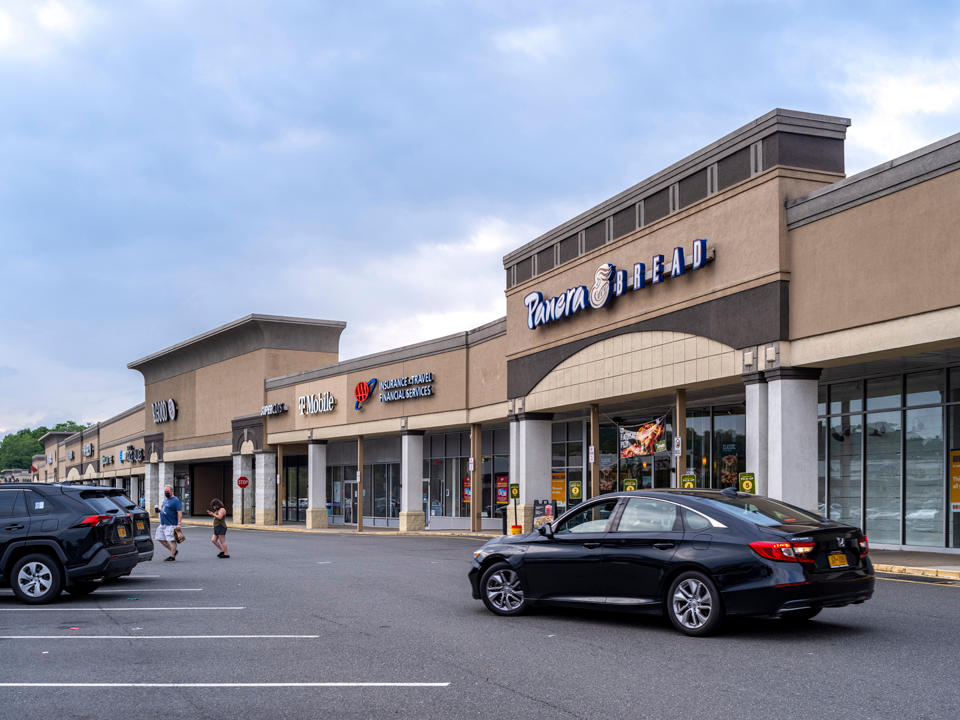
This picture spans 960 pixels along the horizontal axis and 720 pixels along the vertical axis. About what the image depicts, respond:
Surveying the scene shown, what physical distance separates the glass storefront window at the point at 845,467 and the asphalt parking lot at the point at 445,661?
9.62 meters

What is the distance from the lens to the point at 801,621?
37.5 feet

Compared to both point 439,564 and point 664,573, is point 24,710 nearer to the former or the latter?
point 664,573

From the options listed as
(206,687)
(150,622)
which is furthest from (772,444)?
(206,687)

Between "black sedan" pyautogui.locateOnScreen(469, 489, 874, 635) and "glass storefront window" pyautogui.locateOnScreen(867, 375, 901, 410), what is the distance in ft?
45.2

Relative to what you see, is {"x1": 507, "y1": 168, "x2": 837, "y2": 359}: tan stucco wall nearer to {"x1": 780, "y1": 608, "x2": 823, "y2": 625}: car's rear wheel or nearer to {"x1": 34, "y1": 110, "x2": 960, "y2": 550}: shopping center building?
{"x1": 34, "y1": 110, "x2": 960, "y2": 550}: shopping center building

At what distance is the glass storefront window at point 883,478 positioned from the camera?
77.7 ft

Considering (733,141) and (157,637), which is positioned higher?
(733,141)

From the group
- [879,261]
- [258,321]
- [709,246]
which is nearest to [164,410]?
[258,321]

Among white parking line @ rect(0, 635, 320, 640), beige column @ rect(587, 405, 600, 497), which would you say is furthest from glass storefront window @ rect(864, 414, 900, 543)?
white parking line @ rect(0, 635, 320, 640)

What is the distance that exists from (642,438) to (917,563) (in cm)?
1257

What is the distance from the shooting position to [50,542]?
1470 cm

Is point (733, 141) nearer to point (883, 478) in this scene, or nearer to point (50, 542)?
point (883, 478)

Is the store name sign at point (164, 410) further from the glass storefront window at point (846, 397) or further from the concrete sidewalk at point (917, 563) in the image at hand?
the concrete sidewalk at point (917, 563)

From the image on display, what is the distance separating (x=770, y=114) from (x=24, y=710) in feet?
62.1
